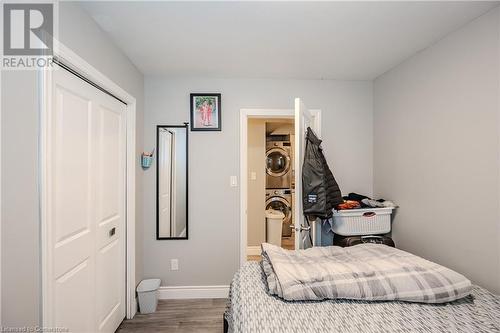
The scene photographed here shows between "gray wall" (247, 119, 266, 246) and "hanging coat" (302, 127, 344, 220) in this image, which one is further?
"gray wall" (247, 119, 266, 246)

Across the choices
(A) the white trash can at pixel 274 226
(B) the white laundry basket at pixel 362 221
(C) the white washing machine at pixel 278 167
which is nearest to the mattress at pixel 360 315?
(B) the white laundry basket at pixel 362 221

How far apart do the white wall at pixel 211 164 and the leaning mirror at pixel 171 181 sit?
0.21ft

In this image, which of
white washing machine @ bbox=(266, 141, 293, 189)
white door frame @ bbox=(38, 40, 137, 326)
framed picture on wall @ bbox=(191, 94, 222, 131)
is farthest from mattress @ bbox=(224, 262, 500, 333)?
white washing machine @ bbox=(266, 141, 293, 189)

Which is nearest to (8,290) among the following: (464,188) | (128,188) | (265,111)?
(128,188)

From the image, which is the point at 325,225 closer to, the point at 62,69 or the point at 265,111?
the point at 265,111

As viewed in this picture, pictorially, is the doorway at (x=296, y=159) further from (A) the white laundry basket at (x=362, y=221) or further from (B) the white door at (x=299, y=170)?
(A) the white laundry basket at (x=362, y=221)

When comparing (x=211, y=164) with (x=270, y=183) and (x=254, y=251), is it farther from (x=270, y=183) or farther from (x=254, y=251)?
(x=270, y=183)

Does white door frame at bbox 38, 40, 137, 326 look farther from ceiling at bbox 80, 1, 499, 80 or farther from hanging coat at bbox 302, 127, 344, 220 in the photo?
hanging coat at bbox 302, 127, 344, 220

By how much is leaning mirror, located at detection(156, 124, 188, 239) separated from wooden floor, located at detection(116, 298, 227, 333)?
68 centimetres

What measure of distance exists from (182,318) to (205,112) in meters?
2.05

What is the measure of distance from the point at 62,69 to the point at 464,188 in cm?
263

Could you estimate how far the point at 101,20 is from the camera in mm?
1549

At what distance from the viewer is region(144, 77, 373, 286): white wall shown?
99.3 inches

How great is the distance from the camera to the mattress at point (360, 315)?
3.57ft
